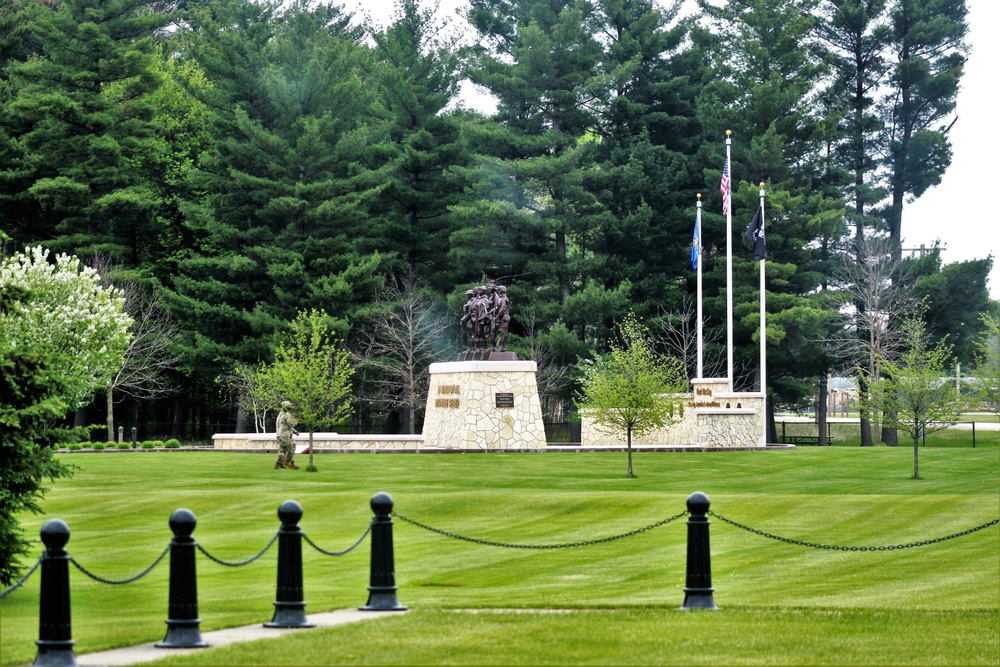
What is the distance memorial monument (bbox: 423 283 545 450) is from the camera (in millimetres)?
42688

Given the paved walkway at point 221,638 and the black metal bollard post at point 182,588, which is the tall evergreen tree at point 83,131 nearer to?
the paved walkway at point 221,638

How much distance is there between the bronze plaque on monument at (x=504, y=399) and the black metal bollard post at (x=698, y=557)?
29450mm

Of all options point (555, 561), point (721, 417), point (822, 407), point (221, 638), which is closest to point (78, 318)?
point (721, 417)

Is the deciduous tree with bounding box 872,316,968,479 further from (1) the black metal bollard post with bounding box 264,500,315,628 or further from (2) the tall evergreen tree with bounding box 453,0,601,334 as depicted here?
(1) the black metal bollard post with bounding box 264,500,315,628

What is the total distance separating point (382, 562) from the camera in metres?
12.8

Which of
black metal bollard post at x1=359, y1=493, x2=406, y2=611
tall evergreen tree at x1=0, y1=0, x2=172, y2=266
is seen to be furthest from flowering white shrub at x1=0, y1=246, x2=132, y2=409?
black metal bollard post at x1=359, y1=493, x2=406, y2=611

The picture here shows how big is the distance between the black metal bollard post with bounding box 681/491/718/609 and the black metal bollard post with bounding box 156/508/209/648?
4.28 meters

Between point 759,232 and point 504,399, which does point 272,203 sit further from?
point 759,232

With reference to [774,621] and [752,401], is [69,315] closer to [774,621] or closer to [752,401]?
[752,401]

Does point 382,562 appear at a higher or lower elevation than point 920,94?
lower

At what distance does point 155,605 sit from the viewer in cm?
1492

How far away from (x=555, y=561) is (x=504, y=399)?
72.0 ft

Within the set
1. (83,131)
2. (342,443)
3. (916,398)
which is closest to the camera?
(916,398)

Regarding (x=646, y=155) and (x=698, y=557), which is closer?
(x=698, y=557)
